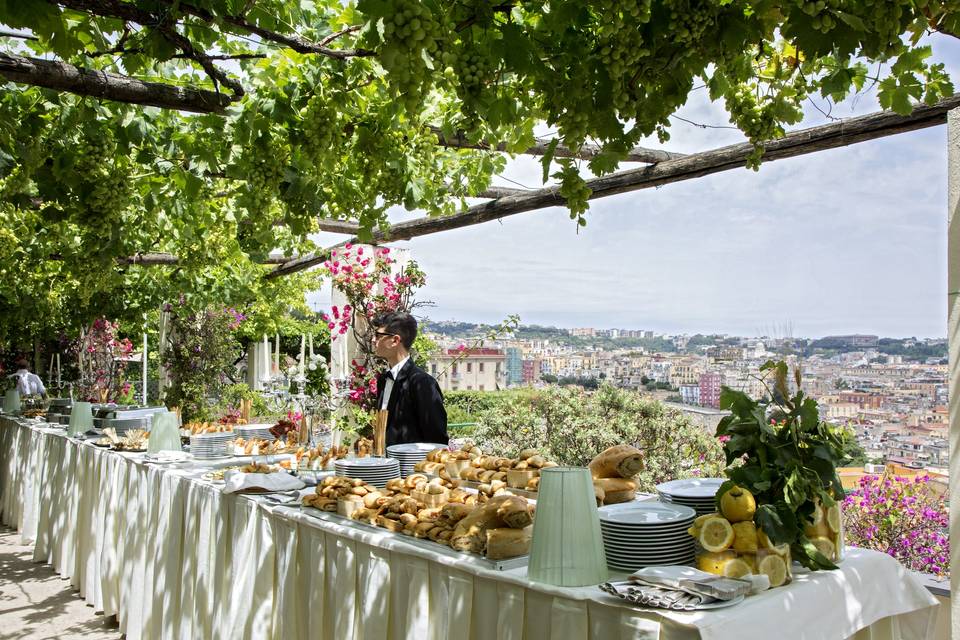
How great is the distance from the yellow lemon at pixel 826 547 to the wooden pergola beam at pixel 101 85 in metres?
2.52

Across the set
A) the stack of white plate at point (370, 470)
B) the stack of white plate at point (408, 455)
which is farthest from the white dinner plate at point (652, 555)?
the stack of white plate at point (408, 455)

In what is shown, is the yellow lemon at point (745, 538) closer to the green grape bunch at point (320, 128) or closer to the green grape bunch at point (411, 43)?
the green grape bunch at point (411, 43)

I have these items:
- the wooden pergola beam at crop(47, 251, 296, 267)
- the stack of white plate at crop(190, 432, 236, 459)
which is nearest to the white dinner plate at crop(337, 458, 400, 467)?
the stack of white plate at crop(190, 432, 236, 459)

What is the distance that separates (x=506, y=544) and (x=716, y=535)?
53 cm

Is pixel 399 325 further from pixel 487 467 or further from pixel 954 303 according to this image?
pixel 954 303

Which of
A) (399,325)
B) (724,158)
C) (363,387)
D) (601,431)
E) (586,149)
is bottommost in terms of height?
(601,431)

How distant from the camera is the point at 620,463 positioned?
230cm

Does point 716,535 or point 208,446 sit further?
point 208,446

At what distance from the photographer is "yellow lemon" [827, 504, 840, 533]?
186 cm

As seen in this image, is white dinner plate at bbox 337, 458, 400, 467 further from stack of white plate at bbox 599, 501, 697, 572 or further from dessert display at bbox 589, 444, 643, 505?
stack of white plate at bbox 599, 501, 697, 572

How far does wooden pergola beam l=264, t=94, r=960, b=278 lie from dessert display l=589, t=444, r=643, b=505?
1.65 meters

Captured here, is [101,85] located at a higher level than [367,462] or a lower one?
higher

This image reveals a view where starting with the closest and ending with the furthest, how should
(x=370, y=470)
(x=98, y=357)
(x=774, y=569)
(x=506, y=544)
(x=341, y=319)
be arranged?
1. (x=774, y=569)
2. (x=506, y=544)
3. (x=370, y=470)
4. (x=341, y=319)
5. (x=98, y=357)

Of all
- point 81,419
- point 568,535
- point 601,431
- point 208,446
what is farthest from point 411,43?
point 601,431
